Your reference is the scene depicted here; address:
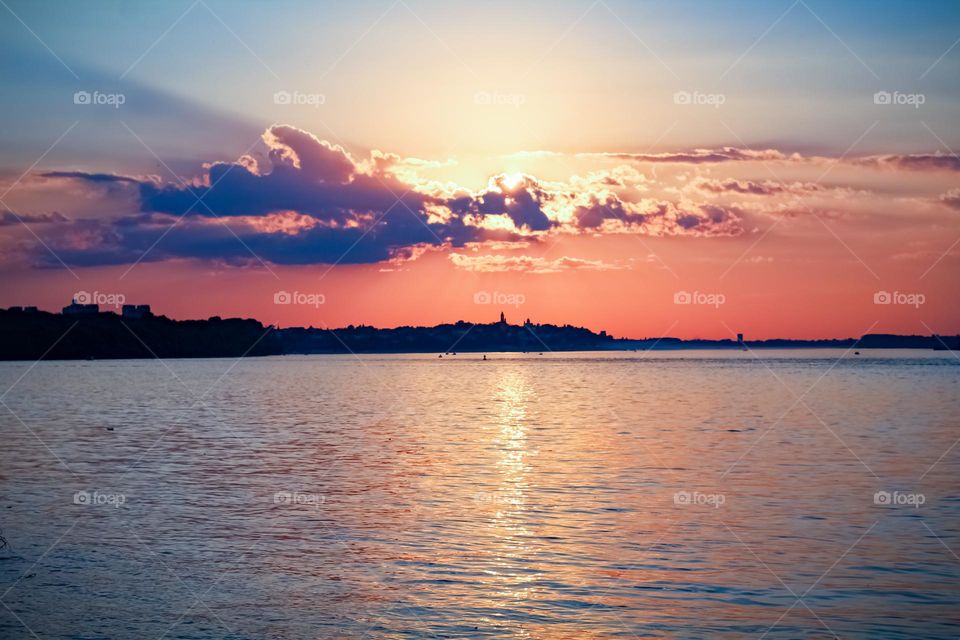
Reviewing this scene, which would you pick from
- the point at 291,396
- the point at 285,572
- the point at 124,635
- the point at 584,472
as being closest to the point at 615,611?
the point at 285,572

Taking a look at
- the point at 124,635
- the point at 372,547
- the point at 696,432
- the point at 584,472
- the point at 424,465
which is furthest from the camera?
the point at 696,432

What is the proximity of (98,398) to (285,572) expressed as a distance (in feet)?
361

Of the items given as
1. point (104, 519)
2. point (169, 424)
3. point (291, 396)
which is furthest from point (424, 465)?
point (291, 396)

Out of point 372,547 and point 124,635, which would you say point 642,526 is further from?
point 124,635

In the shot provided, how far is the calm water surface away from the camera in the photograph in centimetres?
2012

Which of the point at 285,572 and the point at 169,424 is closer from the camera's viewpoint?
the point at 285,572

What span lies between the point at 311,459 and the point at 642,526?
2496 cm

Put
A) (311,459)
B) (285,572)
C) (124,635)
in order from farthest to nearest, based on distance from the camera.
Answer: (311,459), (285,572), (124,635)

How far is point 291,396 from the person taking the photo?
422 feet

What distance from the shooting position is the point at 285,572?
2411cm

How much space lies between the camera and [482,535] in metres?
28.5

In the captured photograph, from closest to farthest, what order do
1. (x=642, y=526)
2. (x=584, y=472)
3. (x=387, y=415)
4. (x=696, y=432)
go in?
1. (x=642, y=526)
2. (x=584, y=472)
3. (x=696, y=432)
4. (x=387, y=415)

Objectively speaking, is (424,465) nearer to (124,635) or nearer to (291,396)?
(124,635)

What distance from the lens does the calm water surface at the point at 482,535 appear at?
2012cm
